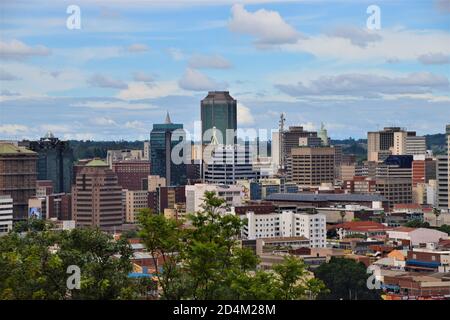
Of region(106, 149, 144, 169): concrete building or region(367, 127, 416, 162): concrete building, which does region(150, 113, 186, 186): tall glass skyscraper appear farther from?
region(367, 127, 416, 162): concrete building

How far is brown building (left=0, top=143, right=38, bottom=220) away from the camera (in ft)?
107

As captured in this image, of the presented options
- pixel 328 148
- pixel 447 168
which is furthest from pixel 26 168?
pixel 328 148

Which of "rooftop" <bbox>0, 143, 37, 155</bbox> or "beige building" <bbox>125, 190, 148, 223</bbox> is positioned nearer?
"rooftop" <bbox>0, 143, 37, 155</bbox>

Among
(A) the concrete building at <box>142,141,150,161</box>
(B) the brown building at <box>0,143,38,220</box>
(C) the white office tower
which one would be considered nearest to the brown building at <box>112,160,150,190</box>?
(A) the concrete building at <box>142,141,150,161</box>

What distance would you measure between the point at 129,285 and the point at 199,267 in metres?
1.10

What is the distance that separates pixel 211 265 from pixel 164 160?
111 feet

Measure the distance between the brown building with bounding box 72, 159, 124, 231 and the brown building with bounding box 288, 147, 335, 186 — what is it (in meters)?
13.2

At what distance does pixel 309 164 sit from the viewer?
4638 centimetres

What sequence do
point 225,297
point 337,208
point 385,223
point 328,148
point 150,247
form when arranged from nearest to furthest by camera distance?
point 225,297 < point 150,247 < point 385,223 < point 337,208 < point 328,148

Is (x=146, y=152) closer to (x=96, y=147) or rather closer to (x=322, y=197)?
(x=96, y=147)

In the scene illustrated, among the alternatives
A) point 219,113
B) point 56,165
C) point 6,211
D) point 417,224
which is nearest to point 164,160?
point 56,165

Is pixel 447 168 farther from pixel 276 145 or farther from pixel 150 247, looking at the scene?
pixel 150 247

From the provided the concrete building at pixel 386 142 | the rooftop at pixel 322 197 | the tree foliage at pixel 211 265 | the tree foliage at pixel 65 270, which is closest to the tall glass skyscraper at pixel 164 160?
the rooftop at pixel 322 197

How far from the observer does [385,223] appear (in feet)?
105
